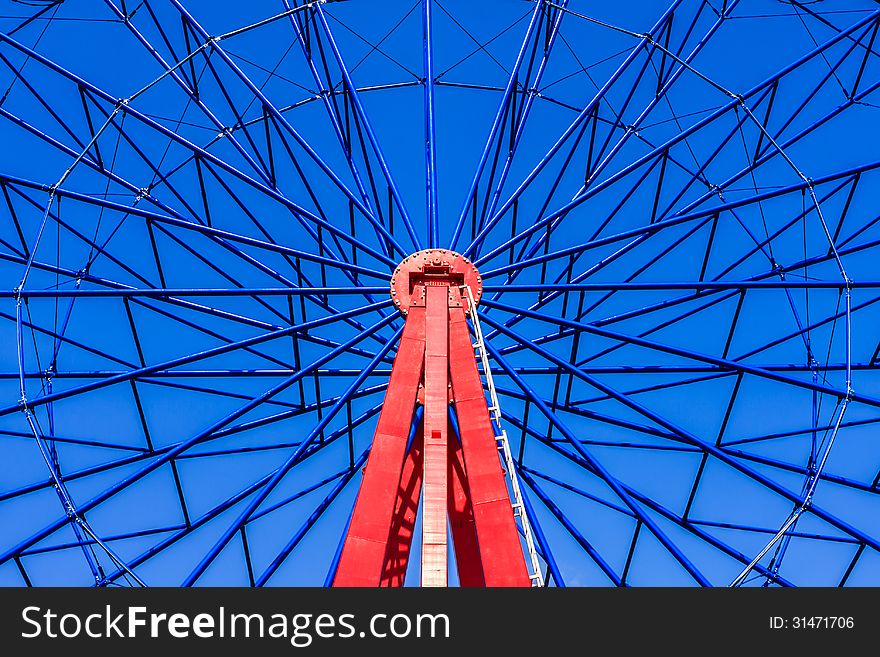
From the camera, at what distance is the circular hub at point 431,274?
19.0 m

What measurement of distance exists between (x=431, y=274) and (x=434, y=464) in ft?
14.9

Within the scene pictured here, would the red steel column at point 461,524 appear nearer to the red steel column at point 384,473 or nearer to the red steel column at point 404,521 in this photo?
the red steel column at point 404,521

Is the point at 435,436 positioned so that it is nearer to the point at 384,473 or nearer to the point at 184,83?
the point at 384,473

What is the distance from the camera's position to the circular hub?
62.4 ft

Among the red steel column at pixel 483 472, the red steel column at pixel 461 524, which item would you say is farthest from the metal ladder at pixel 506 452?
the red steel column at pixel 461 524

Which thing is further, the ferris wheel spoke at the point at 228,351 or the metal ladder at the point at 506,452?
the ferris wheel spoke at the point at 228,351

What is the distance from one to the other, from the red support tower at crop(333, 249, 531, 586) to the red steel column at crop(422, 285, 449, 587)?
0.02 m

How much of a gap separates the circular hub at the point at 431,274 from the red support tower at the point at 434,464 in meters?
0.02

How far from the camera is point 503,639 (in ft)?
37.2

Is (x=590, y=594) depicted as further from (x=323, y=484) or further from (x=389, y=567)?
(x=323, y=484)

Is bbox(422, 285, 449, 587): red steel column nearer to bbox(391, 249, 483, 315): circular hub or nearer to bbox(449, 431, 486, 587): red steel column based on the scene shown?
bbox(391, 249, 483, 315): circular hub

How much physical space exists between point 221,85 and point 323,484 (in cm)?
1027

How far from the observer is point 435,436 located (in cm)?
1609

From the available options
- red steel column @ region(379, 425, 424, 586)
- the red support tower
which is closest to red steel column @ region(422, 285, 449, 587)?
the red support tower
